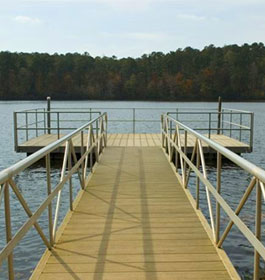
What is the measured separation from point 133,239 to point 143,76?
8825cm

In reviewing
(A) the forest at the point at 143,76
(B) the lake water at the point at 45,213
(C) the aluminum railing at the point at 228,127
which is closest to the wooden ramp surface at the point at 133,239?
(B) the lake water at the point at 45,213

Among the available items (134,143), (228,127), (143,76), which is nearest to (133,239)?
(134,143)

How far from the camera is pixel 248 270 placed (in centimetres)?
590

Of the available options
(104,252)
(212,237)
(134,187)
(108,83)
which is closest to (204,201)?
(134,187)

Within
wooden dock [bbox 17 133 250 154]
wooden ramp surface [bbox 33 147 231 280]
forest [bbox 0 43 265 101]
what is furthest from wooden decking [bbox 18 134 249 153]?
forest [bbox 0 43 265 101]

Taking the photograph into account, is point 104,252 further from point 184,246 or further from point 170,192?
point 170,192

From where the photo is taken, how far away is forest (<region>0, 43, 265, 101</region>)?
85062 millimetres

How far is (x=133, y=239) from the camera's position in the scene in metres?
4.41

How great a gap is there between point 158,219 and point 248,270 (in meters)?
1.68

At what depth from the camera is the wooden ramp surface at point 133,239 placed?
11.9ft

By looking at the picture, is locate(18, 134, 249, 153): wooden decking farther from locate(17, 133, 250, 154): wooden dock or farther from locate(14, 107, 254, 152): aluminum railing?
locate(14, 107, 254, 152): aluminum railing

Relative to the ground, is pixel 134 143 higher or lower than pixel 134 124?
lower

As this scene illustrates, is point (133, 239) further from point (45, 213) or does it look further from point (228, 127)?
point (228, 127)

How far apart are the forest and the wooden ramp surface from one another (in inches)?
3072
